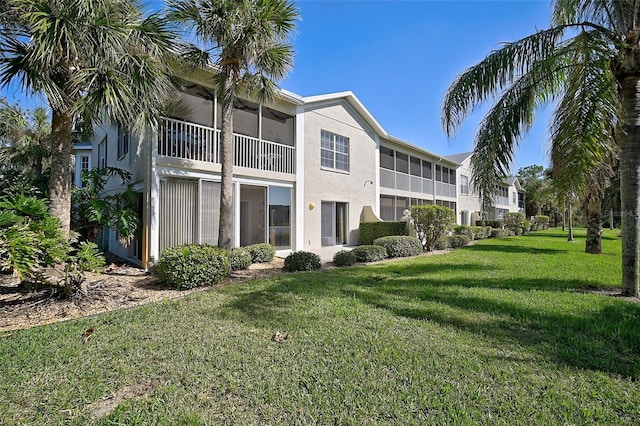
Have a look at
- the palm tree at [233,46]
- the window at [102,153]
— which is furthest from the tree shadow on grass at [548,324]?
the window at [102,153]

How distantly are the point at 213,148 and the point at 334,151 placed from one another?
7270 mm

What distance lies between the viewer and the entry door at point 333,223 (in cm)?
1645

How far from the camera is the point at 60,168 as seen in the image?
7398 millimetres

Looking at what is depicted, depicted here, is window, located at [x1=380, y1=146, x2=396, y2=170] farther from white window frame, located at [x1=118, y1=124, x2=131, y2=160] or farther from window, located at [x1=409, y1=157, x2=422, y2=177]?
white window frame, located at [x1=118, y1=124, x2=131, y2=160]

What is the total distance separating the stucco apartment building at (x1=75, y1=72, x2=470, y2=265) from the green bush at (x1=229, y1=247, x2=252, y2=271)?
4.68 feet

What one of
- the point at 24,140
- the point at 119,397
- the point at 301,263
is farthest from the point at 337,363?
the point at 24,140

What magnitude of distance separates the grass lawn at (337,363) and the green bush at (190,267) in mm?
1190

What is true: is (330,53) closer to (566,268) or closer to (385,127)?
(385,127)

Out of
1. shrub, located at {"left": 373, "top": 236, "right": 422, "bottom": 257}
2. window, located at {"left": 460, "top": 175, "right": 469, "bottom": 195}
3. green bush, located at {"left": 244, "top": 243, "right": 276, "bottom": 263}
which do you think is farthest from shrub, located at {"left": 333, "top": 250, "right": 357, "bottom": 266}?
window, located at {"left": 460, "top": 175, "right": 469, "bottom": 195}

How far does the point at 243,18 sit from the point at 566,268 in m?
12.6

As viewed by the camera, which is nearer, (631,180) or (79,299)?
(79,299)

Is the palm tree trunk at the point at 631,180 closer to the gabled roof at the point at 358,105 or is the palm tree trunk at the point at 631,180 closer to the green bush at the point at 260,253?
the green bush at the point at 260,253

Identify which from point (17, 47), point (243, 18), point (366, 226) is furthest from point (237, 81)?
point (366, 226)

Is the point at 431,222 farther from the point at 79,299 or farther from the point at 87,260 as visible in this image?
the point at 79,299
